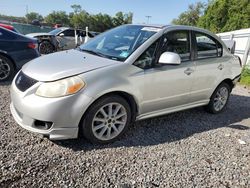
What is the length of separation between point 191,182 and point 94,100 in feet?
4.89

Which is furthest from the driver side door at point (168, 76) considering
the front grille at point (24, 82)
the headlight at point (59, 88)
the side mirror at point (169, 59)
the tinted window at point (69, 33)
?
the tinted window at point (69, 33)

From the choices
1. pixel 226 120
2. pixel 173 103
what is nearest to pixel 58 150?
pixel 173 103

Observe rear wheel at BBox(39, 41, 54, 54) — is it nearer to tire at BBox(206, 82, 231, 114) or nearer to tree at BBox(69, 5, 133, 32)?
tire at BBox(206, 82, 231, 114)

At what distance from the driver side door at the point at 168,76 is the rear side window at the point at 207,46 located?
25cm

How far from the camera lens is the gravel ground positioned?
111 inches

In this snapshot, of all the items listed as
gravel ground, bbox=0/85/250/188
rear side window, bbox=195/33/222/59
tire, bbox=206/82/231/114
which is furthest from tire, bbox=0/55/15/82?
tire, bbox=206/82/231/114

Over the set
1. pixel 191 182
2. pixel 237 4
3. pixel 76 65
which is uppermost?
pixel 237 4

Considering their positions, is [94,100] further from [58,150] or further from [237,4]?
[237,4]

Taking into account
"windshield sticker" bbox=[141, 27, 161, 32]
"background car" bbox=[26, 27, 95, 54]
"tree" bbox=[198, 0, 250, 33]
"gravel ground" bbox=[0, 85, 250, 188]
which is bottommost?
"gravel ground" bbox=[0, 85, 250, 188]

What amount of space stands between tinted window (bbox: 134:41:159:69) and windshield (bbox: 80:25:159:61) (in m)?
0.15

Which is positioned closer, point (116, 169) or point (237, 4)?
point (116, 169)

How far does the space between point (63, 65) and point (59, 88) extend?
460 mm

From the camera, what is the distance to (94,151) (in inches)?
133

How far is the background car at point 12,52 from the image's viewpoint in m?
6.16
